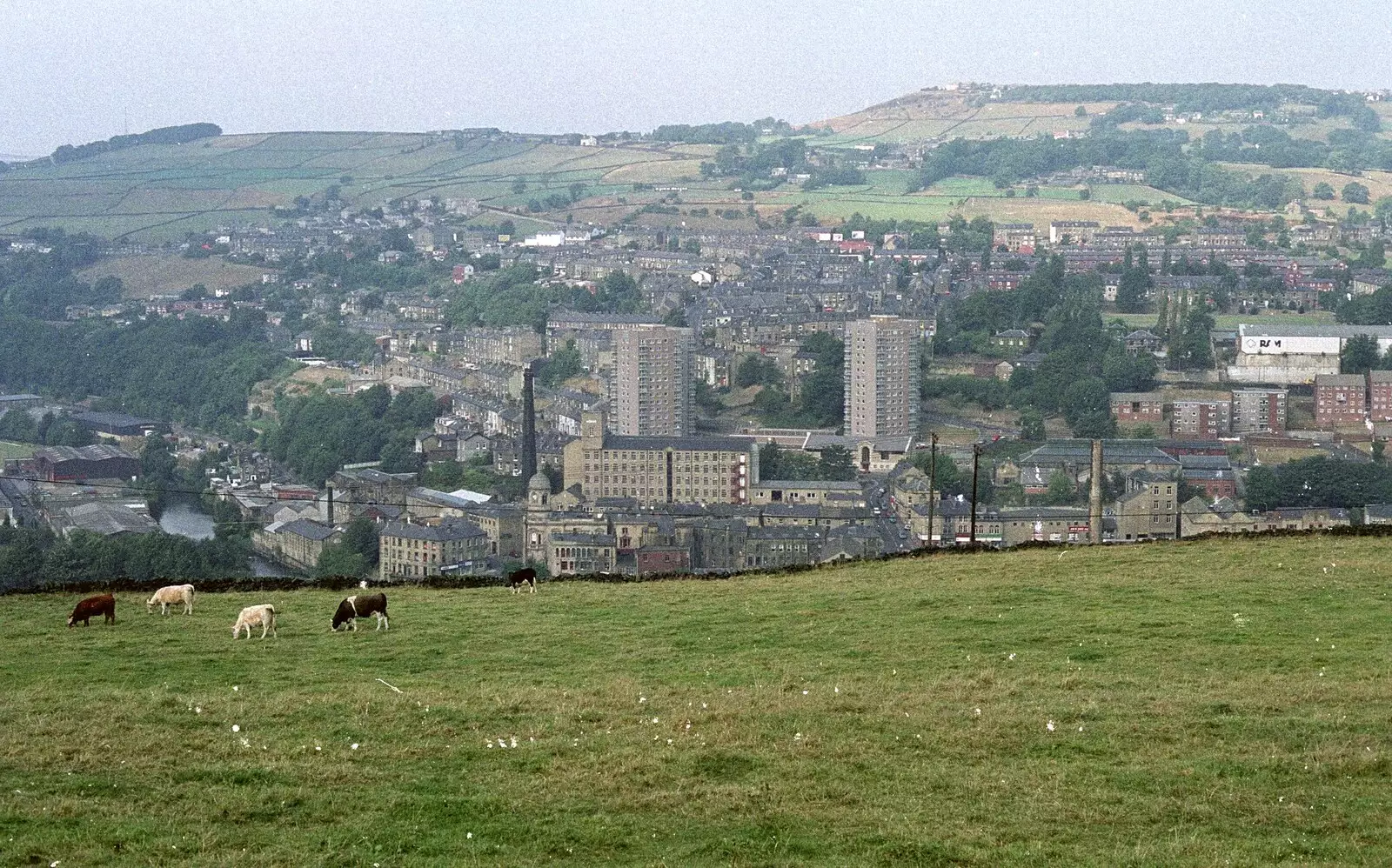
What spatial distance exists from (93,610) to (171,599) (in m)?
0.56

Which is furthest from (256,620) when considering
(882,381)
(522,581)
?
(882,381)

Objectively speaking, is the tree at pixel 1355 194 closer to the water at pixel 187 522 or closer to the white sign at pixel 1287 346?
the white sign at pixel 1287 346

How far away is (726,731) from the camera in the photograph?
303 inches

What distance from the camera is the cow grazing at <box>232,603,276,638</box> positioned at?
10.0 m

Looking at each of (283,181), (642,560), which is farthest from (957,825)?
(283,181)

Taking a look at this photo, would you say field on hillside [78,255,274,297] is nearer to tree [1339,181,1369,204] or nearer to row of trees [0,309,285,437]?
row of trees [0,309,285,437]

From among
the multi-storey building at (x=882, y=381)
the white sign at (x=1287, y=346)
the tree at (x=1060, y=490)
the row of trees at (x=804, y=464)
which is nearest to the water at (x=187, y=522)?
the row of trees at (x=804, y=464)

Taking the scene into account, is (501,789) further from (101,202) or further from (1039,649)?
(101,202)

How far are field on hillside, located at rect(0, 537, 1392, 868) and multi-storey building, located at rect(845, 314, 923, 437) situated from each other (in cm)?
3637

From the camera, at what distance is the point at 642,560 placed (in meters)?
33.5

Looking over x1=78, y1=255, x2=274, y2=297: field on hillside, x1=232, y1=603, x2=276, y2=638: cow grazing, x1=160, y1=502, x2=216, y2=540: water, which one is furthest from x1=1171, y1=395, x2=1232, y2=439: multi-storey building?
x1=78, y1=255, x2=274, y2=297: field on hillside

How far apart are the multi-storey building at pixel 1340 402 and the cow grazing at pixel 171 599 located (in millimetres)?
40764

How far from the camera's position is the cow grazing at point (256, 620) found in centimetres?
1002

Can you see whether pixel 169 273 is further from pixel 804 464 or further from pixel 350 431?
pixel 804 464
